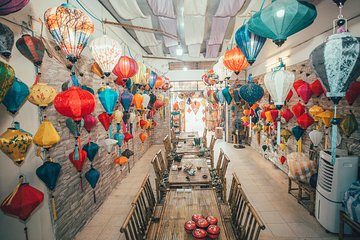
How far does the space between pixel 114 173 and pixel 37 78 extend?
134 inches

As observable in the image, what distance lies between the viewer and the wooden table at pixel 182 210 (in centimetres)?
215

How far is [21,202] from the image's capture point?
2043mm

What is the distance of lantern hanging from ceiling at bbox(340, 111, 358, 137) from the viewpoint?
126 inches

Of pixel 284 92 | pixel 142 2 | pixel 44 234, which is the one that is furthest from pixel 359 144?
pixel 142 2

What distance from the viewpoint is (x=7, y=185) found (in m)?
2.24

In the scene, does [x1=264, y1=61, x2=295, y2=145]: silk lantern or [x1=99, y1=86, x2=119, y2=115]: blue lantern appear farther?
[x1=99, y1=86, x2=119, y2=115]: blue lantern

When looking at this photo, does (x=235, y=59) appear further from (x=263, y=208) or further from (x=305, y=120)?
(x=263, y=208)

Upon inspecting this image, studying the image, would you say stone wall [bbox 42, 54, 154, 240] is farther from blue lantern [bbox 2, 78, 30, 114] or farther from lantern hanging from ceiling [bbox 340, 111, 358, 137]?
lantern hanging from ceiling [bbox 340, 111, 358, 137]

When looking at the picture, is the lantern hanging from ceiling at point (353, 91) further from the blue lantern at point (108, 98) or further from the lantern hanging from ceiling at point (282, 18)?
the blue lantern at point (108, 98)

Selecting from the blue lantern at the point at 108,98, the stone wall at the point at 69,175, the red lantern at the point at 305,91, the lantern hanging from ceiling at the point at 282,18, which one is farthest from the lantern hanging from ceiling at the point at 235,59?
the stone wall at the point at 69,175

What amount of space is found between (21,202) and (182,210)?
5.89ft

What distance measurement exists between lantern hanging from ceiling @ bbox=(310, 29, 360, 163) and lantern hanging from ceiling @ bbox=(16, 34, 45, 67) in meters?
3.16

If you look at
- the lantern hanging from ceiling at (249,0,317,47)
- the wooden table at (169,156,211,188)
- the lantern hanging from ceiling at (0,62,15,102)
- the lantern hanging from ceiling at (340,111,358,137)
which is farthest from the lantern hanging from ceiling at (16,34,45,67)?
the lantern hanging from ceiling at (340,111,358,137)

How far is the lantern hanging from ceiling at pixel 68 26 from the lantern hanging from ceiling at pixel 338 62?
2575 millimetres
